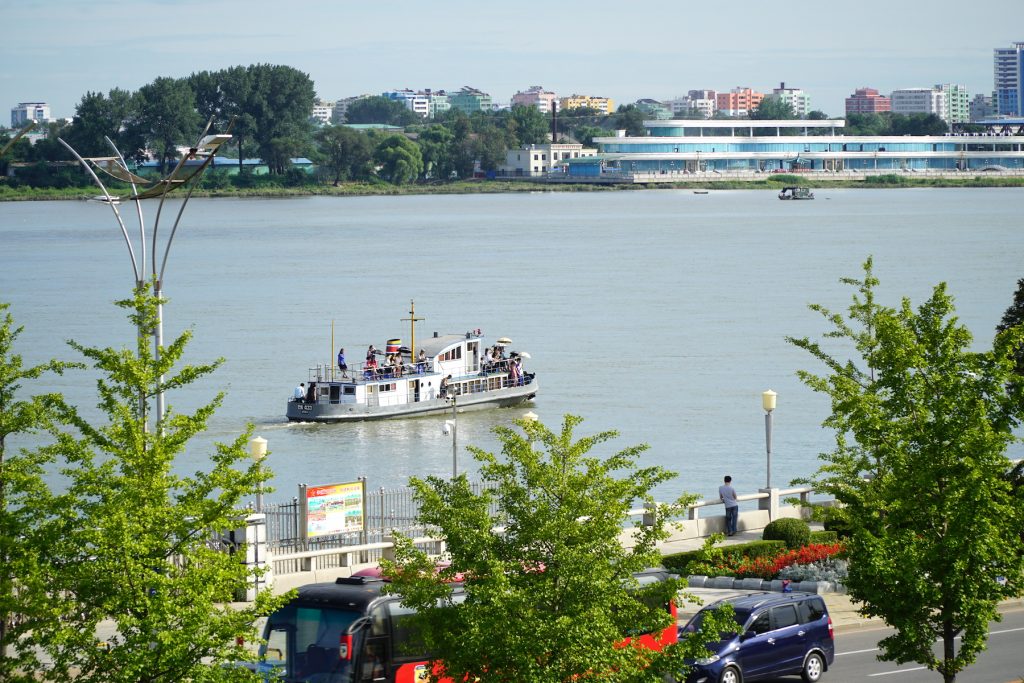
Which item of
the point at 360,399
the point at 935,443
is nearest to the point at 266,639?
the point at 935,443

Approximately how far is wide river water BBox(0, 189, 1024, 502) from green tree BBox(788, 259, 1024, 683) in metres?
25.6

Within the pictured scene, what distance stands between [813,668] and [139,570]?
1131cm

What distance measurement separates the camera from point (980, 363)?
65.8 ft

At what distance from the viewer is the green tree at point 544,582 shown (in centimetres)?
1500

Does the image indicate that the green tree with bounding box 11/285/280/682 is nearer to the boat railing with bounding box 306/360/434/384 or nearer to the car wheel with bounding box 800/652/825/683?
the car wheel with bounding box 800/652/825/683

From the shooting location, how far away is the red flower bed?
28781 mm

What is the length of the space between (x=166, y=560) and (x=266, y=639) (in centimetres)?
447

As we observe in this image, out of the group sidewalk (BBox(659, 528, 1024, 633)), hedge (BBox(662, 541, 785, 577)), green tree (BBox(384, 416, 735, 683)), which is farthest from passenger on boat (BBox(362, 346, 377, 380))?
green tree (BBox(384, 416, 735, 683))

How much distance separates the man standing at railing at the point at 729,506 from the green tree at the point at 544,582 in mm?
15943

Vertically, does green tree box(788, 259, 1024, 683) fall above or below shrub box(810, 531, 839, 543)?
above

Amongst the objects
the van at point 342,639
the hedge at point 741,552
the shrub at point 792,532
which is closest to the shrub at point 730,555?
the hedge at point 741,552

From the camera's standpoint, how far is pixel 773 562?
29203 millimetres

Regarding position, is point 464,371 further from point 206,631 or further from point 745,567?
point 206,631

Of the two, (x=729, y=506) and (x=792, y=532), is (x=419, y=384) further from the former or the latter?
(x=792, y=532)
